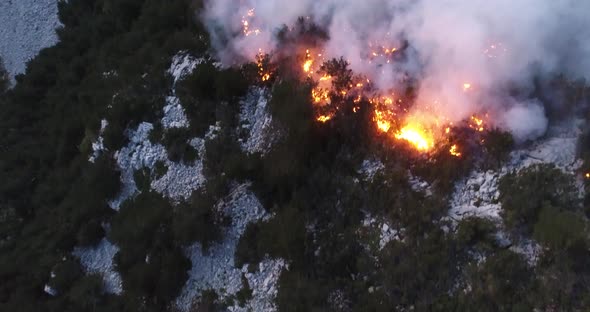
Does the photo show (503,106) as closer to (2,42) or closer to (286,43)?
(286,43)

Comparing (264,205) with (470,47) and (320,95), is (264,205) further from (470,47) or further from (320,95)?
(470,47)

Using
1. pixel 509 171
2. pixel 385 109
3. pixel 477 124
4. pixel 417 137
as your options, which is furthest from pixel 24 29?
pixel 509 171

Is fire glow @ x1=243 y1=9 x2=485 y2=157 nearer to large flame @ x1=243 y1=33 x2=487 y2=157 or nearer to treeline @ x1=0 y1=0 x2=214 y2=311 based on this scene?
large flame @ x1=243 y1=33 x2=487 y2=157

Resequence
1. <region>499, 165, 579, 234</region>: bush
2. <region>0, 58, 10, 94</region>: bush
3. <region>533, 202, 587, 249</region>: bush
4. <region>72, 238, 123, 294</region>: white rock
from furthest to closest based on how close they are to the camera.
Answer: <region>0, 58, 10, 94</region>: bush
<region>72, 238, 123, 294</region>: white rock
<region>499, 165, 579, 234</region>: bush
<region>533, 202, 587, 249</region>: bush

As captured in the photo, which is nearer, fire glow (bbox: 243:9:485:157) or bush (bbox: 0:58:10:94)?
fire glow (bbox: 243:9:485:157)

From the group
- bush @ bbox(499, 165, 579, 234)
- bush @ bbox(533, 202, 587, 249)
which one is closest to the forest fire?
bush @ bbox(499, 165, 579, 234)

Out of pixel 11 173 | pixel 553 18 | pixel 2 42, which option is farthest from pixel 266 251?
pixel 2 42
